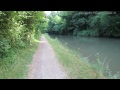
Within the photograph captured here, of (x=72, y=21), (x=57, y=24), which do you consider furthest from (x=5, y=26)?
(x=57, y=24)

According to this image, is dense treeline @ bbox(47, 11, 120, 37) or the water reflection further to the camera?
dense treeline @ bbox(47, 11, 120, 37)

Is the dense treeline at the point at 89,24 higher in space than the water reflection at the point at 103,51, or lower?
lower

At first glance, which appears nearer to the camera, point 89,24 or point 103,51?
point 103,51

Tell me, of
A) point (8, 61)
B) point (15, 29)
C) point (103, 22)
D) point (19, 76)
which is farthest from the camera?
point (103, 22)

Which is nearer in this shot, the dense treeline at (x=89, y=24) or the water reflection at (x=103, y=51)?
the water reflection at (x=103, y=51)

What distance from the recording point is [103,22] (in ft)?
108

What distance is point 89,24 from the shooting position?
39750 millimetres

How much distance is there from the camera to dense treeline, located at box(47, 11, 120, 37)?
105ft

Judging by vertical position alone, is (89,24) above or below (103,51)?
below

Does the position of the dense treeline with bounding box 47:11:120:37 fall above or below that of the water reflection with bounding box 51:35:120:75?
below

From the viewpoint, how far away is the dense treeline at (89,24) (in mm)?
31891
